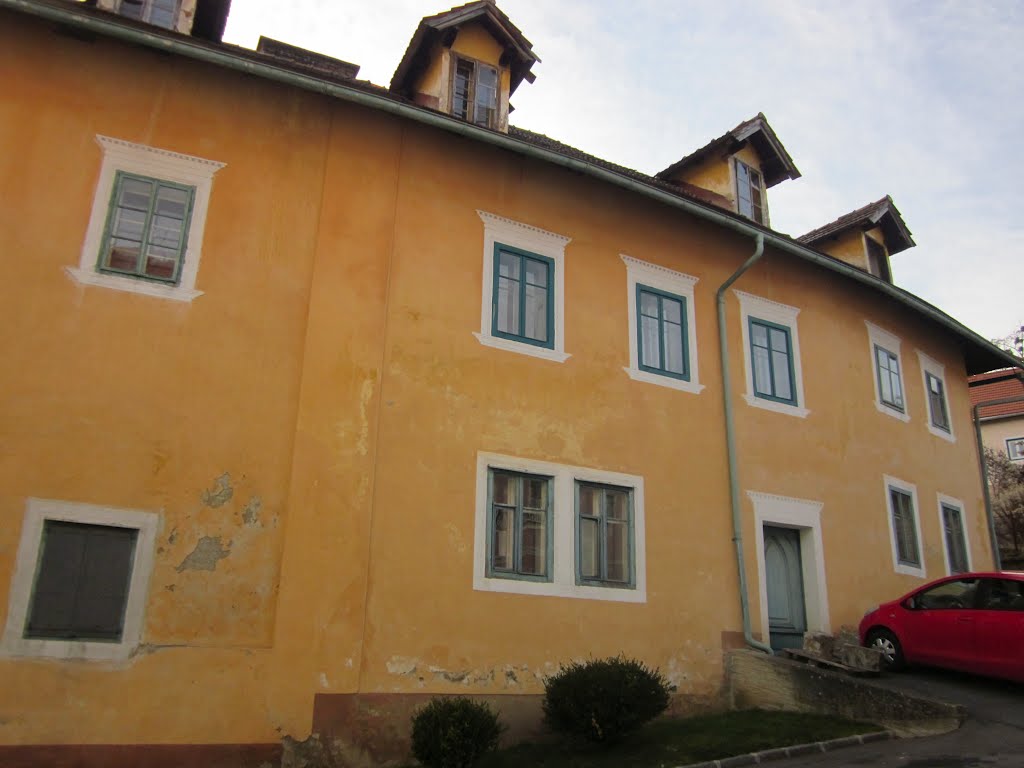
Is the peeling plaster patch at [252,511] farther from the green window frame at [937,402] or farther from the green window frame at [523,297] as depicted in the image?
the green window frame at [937,402]

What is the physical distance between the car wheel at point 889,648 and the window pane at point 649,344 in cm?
537

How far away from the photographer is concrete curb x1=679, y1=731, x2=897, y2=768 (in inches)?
399

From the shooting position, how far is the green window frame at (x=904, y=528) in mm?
17188

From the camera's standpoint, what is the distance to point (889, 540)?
16797 millimetres

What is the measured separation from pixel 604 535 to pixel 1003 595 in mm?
5517

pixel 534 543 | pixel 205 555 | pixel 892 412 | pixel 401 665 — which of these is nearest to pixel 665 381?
pixel 534 543

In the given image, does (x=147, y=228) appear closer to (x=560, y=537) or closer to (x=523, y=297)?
(x=523, y=297)

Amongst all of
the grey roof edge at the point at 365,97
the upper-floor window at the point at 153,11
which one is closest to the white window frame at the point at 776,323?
the grey roof edge at the point at 365,97

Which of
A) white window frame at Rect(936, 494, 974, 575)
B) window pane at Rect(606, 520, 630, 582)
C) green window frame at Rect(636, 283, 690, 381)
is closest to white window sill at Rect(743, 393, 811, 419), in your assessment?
green window frame at Rect(636, 283, 690, 381)

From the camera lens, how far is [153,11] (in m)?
12.7

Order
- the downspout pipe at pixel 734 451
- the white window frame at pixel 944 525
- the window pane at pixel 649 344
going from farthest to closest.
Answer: the white window frame at pixel 944 525, the window pane at pixel 649 344, the downspout pipe at pixel 734 451

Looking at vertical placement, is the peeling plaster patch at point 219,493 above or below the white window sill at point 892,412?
below

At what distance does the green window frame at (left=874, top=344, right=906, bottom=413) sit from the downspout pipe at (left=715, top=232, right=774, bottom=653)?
450 centimetres

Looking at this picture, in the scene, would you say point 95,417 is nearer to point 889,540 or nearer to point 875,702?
point 875,702
